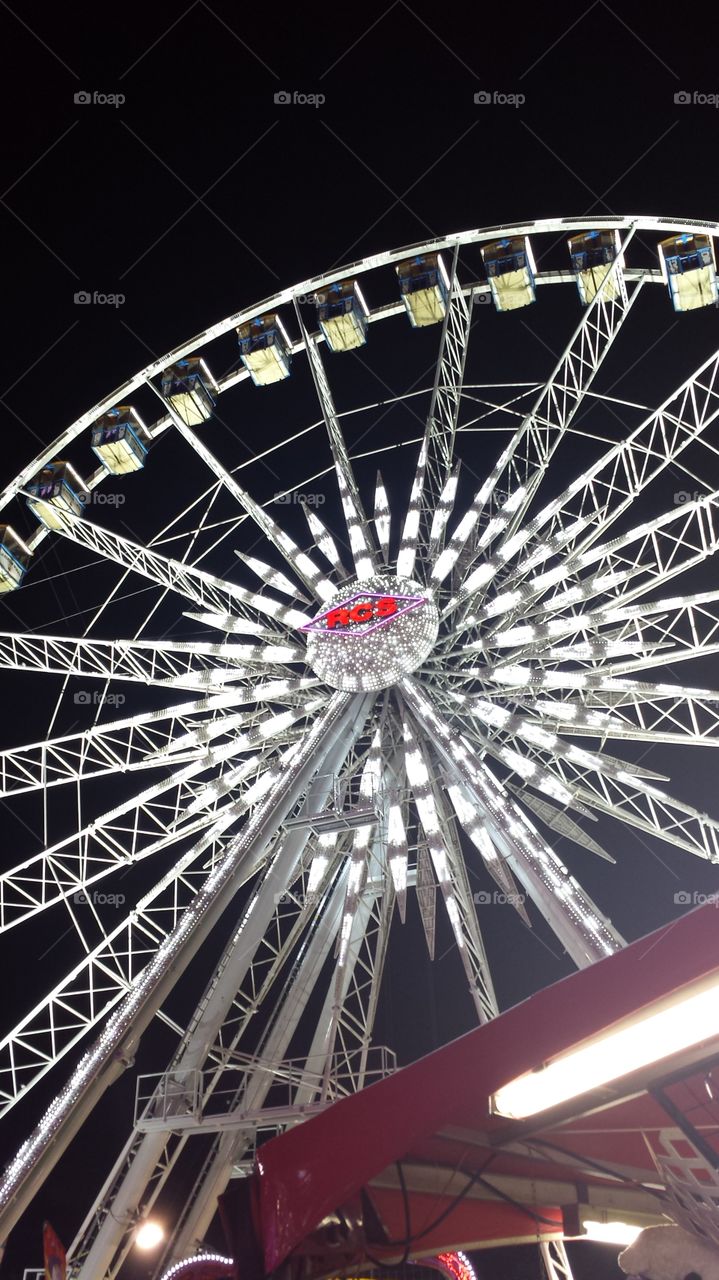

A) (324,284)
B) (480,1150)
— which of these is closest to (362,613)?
(324,284)

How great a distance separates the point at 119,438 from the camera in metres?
20.2

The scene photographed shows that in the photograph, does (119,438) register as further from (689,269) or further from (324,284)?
(689,269)

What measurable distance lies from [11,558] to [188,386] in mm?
5149

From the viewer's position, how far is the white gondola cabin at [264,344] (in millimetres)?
20234

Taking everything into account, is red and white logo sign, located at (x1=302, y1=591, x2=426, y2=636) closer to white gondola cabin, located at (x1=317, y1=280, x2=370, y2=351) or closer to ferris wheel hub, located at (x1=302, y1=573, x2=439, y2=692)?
ferris wheel hub, located at (x1=302, y1=573, x2=439, y2=692)

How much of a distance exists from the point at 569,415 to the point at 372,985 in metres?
10.5

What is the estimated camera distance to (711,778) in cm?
2603

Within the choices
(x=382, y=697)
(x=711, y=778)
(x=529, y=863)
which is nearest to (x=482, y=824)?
(x=529, y=863)

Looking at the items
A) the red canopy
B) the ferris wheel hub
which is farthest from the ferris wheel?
the red canopy

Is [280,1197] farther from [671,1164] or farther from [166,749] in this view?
[166,749]

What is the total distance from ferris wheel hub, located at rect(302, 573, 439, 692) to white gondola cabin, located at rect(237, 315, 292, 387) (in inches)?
246

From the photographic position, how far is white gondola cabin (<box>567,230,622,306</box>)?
1859 cm

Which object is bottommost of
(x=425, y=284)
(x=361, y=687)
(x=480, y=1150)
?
(x=480, y=1150)

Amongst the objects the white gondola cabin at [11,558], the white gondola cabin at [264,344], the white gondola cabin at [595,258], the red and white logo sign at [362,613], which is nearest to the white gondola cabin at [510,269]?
the white gondola cabin at [595,258]
